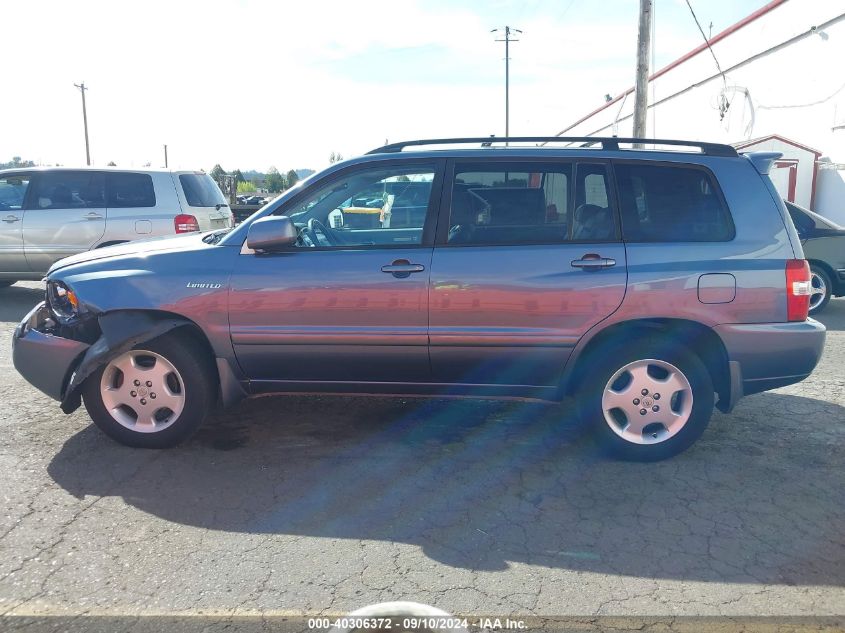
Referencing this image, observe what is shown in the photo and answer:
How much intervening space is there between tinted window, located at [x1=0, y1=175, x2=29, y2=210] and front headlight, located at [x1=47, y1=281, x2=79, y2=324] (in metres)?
6.00

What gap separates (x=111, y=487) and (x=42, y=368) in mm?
991

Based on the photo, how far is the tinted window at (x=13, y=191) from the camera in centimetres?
945

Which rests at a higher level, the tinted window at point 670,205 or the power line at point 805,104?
the power line at point 805,104

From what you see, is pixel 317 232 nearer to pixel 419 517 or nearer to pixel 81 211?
pixel 419 517

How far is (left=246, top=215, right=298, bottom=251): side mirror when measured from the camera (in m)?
4.02

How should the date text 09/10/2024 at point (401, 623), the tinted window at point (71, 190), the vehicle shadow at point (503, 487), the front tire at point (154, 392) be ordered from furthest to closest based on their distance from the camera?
the tinted window at point (71, 190), the front tire at point (154, 392), the vehicle shadow at point (503, 487), the date text 09/10/2024 at point (401, 623)

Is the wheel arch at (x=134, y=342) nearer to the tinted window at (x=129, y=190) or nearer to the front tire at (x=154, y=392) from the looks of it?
the front tire at (x=154, y=392)

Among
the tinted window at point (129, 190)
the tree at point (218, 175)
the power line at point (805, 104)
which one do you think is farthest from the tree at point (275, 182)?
the tinted window at point (129, 190)

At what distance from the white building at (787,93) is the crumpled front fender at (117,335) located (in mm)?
16689

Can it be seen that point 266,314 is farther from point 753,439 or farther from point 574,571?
point 753,439

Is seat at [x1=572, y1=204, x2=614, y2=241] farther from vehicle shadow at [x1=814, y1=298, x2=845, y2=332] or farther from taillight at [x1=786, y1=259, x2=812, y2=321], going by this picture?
vehicle shadow at [x1=814, y1=298, x2=845, y2=332]

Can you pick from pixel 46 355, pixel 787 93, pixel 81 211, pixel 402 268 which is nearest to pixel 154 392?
pixel 46 355

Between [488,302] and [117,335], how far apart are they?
2146 millimetres

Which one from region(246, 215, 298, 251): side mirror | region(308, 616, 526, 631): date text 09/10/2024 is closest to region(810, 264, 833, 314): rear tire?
region(246, 215, 298, 251): side mirror
